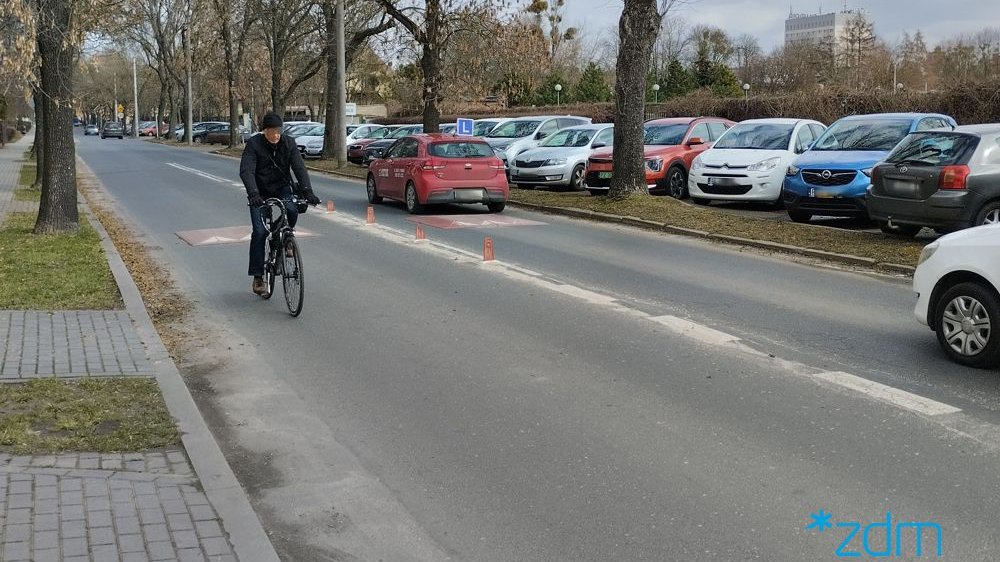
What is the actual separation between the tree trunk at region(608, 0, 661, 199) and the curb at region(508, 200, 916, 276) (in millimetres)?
1085

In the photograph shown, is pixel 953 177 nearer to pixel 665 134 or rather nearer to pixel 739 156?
pixel 739 156

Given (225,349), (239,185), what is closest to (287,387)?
(225,349)

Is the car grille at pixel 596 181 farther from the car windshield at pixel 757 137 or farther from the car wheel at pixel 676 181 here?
the car windshield at pixel 757 137

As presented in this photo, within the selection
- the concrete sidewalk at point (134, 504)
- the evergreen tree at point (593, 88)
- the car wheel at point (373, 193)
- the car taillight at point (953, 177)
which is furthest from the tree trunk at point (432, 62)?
the evergreen tree at point (593, 88)

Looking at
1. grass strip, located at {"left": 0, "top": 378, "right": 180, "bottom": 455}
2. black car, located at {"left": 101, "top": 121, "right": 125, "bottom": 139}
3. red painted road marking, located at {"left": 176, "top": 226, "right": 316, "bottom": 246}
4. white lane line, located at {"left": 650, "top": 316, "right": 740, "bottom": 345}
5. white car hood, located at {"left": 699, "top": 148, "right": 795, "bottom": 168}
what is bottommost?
grass strip, located at {"left": 0, "top": 378, "right": 180, "bottom": 455}

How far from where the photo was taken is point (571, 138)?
24031 mm

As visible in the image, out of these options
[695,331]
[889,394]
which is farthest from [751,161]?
[889,394]

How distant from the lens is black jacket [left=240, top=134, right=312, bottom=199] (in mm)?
9227

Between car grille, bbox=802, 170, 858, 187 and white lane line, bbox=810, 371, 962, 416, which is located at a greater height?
car grille, bbox=802, 170, 858, 187

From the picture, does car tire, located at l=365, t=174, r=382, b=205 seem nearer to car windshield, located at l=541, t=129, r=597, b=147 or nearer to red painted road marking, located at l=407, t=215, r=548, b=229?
red painted road marking, located at l=407, t=215, r=548, b=229

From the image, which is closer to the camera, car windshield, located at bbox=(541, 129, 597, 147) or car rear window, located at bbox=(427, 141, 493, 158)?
car rear window, located at bbox=(427, 141, 493, 158)

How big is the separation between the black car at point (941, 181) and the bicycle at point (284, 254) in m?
7.66

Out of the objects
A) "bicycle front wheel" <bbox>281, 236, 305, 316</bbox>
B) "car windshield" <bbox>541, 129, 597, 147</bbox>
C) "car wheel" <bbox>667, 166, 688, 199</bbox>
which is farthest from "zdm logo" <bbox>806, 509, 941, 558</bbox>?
"car windshield" <bbox>541, 129, 597, 147</bbox>

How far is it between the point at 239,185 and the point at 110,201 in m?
4.47
